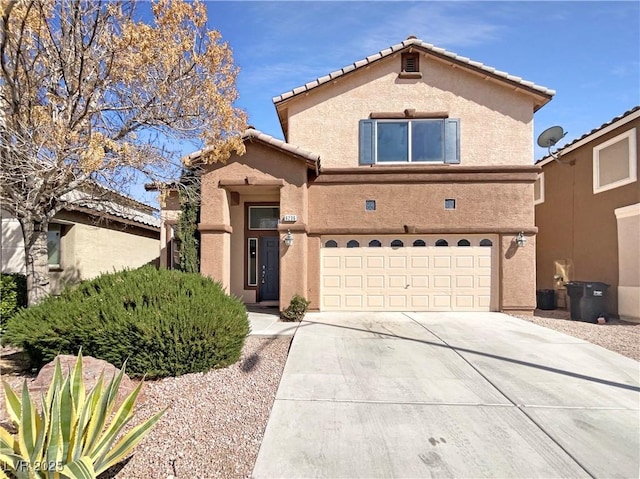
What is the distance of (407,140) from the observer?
11312 mm

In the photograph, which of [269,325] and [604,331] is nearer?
[604,331]

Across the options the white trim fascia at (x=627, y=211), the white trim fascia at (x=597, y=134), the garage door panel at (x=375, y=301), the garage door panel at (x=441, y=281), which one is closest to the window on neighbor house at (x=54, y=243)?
the garage door panel at (x=375, y=301)

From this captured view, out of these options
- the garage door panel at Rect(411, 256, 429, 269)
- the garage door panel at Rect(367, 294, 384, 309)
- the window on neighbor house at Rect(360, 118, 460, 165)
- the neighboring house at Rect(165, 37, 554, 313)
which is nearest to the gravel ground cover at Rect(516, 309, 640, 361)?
the neighboring house at Rect(165, 37, 554, 313)

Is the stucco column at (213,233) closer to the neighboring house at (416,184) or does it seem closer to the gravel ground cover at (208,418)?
the neighboring house at (416,184)

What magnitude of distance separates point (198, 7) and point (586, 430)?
9.16m

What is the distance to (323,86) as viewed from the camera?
37.0 ft

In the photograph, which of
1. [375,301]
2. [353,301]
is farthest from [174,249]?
[375,301]

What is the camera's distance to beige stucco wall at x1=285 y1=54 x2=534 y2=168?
11.2 metres

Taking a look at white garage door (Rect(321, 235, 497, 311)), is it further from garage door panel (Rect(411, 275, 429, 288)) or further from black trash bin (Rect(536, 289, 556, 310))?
black trash bin (Rect(536, 289, 556, 310))

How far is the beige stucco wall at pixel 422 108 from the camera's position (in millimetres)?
11172

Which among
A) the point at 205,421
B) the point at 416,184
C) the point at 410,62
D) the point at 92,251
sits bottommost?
the point at 205,421

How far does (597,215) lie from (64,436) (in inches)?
586

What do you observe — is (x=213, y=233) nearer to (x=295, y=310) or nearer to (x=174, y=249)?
(x=174, y=249)

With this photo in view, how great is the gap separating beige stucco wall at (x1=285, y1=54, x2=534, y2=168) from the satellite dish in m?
1.71
